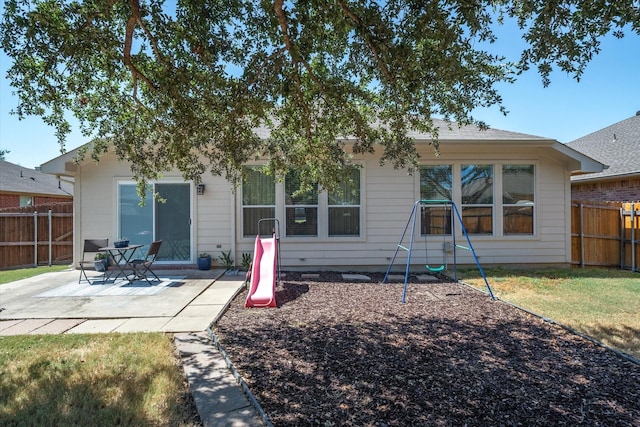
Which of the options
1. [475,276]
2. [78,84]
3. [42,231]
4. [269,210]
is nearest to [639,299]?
[475,276]

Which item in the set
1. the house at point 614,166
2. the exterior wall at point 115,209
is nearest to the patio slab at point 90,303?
the exterior wall at point 115,209

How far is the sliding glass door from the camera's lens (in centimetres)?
844

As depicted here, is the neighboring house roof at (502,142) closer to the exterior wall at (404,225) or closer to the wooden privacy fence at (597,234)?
the exterior wall at (404,225)

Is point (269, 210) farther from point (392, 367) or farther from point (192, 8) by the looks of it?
point (392, 367)

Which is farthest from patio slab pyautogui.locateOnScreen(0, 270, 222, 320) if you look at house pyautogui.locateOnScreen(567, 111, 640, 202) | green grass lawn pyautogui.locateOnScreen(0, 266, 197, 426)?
house pyautogui.locateOnScreen(567, 111, 640, 202)

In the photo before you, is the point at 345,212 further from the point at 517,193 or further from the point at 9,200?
the point at 9,200

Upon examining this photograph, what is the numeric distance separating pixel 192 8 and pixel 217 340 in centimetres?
382

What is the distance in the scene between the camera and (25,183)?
17062mm

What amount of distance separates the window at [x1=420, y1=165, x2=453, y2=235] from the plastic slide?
419 centimetres

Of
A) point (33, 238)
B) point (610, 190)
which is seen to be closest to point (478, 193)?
point (610, 190)

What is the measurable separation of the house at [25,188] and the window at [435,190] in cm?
1507

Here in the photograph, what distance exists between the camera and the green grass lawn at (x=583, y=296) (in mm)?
4051

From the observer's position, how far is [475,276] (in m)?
7.51

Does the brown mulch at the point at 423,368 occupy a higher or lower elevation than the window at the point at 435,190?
lower
